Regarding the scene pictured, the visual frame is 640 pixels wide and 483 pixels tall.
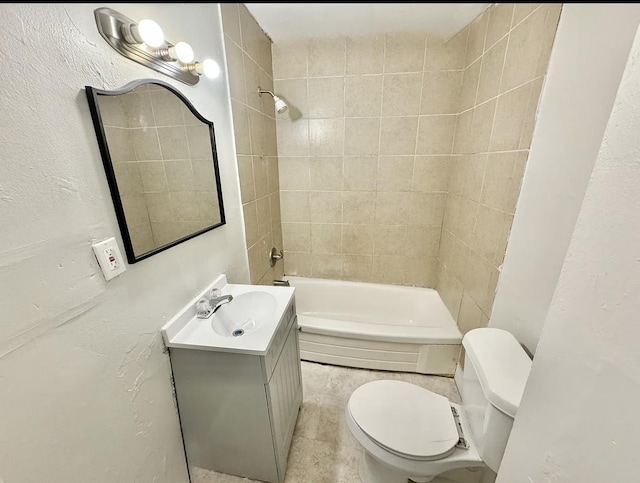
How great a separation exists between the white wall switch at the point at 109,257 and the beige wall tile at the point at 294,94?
164 centimetres

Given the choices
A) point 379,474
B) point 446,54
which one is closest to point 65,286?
point 379,474

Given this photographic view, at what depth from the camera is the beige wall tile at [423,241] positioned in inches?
83.5

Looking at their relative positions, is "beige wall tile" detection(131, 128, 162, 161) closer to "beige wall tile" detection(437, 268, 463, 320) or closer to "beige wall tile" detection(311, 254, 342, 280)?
"beige wall tile" detection(311, 254, 342, 280)

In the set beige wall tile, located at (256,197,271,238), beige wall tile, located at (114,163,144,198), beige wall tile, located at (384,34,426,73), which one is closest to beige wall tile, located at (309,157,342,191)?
beige wall tile, located at (256,197,271,238)

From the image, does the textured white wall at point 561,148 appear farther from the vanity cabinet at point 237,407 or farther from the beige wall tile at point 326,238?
the beige wall tile at point 326,238

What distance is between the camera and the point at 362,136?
199 cm

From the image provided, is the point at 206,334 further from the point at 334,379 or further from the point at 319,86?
the point at 319,86

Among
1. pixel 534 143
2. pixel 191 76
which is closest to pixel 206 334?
pixel 191 76

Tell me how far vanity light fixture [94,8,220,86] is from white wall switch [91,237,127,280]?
572mm

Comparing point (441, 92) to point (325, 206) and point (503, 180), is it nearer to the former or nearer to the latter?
point (503, 180)

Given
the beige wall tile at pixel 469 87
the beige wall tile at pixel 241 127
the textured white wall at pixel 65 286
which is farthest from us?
the beige wall tile at pixel 469 87

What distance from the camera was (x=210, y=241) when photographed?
1.26 metres

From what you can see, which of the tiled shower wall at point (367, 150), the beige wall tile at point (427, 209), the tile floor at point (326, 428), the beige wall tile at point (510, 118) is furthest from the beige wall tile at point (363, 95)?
the tile floor at point (326, 428)

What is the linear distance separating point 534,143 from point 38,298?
1.70m
